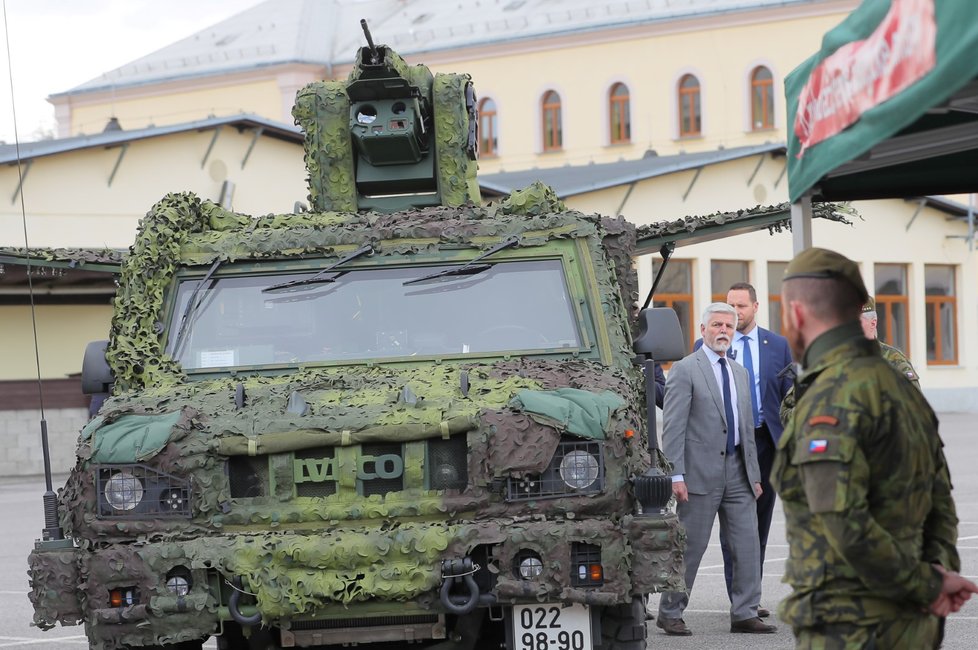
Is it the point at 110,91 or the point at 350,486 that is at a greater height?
the point at 110,91

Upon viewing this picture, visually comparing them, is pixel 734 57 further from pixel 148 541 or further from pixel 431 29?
pixel 148 541

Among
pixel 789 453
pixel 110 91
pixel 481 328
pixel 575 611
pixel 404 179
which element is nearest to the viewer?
pixel 789 453

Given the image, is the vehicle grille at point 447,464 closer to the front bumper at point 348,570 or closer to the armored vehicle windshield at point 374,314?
the front bumper at point 348,570

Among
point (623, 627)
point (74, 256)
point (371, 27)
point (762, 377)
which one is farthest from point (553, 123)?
point (623, 627)

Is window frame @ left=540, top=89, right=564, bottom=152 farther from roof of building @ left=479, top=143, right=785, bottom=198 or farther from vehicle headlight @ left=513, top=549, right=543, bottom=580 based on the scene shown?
vehicle headlight @ left=513, top=549, right=543, bottom=580

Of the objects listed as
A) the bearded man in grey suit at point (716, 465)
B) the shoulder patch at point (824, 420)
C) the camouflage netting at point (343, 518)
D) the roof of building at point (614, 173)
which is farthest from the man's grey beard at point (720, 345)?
the roof of building at point (614, 173)

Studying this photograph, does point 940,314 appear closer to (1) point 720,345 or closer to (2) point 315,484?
(1) point 720,345

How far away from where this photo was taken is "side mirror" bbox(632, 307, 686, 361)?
8.59 m

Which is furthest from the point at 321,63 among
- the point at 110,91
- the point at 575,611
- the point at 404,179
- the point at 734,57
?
the point at 575,611

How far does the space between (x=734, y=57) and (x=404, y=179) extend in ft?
160

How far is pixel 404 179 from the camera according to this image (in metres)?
11.1

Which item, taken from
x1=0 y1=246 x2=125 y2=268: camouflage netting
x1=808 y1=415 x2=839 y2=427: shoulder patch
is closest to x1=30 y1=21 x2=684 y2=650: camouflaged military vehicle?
x1=0 y1=246 x2=125 y2=268: camouflage netting

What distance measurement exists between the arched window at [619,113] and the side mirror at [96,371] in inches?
2058

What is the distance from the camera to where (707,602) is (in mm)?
11719
